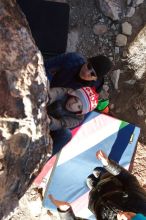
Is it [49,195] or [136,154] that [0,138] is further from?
[136,154]

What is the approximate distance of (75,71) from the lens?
110 inches

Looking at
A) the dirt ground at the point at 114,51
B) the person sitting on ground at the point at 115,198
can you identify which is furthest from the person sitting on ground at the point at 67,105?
the dirt ground at the point at 114,51

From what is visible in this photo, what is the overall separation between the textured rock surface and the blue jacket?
40.5 inches

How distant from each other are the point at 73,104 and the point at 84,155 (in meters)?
1.20

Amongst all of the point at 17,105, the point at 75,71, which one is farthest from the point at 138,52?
the point at 17,105

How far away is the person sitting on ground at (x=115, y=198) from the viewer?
2.60 m

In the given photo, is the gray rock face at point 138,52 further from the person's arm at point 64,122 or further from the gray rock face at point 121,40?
the person's arm at point 64,122

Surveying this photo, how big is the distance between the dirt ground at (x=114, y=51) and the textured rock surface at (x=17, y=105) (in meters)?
2.10

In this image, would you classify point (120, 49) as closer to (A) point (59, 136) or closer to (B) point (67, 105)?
(A) point (59, 136)

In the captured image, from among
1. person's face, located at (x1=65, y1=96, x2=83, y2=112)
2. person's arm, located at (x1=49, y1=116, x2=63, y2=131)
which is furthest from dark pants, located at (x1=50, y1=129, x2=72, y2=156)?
person's face, located at (x1=65, y1=96, x2=83, y2=112)

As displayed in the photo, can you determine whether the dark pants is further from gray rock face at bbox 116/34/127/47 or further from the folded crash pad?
gray rock face at bbox 116/34/127/47

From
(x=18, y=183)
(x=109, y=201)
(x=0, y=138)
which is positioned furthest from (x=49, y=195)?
(x=0, y=138)

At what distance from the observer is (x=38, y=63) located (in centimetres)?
167

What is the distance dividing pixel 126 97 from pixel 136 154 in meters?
0.60
